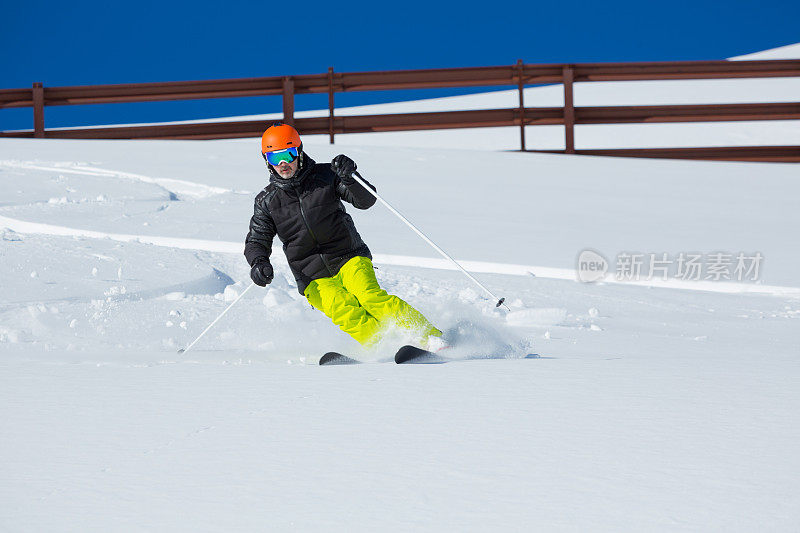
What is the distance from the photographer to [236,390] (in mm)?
3201

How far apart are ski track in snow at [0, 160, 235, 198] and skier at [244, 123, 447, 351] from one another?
4616 millimetres

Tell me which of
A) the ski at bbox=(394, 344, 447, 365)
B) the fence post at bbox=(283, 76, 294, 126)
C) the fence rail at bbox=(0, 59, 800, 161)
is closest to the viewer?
the ski at bbox=(394, 344, 447, 365)

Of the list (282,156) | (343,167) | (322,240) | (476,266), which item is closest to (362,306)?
(322,240)

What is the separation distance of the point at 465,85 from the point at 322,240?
28.3 feet

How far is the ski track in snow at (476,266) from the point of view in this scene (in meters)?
6.61

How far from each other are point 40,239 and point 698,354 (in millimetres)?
4683

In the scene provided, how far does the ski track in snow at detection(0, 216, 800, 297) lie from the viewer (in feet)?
21.7

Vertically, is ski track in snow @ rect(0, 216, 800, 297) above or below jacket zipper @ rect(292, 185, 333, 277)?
above

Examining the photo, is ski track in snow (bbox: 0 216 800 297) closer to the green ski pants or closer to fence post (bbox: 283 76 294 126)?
the green ski pants

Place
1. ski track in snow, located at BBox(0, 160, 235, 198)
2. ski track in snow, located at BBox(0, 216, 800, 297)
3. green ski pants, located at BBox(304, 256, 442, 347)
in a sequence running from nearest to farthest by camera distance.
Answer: green ski pants, located at BBox(304, 256, 442, 347) < ski track in snow, located at BBox(0, 216, 800, 297) < ski track in snow, located at BBox(0, 160, 235, 198)

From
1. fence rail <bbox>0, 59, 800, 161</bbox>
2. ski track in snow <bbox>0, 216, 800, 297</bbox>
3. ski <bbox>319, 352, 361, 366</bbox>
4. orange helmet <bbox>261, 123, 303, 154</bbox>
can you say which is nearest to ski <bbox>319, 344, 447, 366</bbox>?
ski <bbox>319, 352, 361, 366</bbox>

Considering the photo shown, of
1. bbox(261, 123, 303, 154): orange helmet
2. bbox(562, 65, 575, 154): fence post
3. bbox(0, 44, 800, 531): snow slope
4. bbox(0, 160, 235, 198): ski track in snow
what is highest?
bbox(562, 65, 575, 154): fence post

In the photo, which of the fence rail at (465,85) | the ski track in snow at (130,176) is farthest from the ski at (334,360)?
the fence rail at (465,85)

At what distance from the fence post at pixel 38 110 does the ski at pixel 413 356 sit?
10.6 meters
